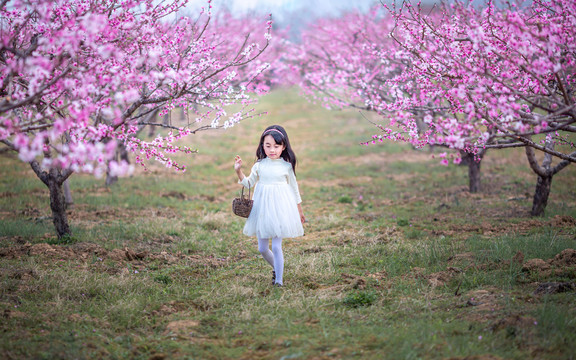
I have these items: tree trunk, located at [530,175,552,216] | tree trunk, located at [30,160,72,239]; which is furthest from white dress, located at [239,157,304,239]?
tree trunk, located at [530,175,552,216]

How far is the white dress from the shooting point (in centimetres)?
546

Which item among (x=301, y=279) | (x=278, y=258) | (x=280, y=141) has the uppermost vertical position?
(x=280, y=141)

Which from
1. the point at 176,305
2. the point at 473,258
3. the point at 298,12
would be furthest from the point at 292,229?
the point at 298,12

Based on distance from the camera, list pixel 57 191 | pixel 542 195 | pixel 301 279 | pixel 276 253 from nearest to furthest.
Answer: pixel 276 253
pixel 301 279
pixel 57 191
pixel 542 195

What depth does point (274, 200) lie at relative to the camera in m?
5.57

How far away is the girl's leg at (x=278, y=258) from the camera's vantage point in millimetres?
5594

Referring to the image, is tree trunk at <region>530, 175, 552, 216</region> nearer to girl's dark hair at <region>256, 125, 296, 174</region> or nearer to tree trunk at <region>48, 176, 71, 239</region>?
girl's dark hair at <region>256, 125, 296, 174</region>

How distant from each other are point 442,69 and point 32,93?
554 cm

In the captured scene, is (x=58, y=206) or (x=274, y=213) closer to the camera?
(x=274, y=213)

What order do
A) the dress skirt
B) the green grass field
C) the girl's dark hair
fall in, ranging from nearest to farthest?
the green grass field < the dress skirt < the girl's dark hair

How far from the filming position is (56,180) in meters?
7.03

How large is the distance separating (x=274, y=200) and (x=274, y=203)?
4cm

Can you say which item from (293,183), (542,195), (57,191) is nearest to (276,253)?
(293,183)

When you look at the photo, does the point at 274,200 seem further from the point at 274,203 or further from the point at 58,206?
the point at 58,206
